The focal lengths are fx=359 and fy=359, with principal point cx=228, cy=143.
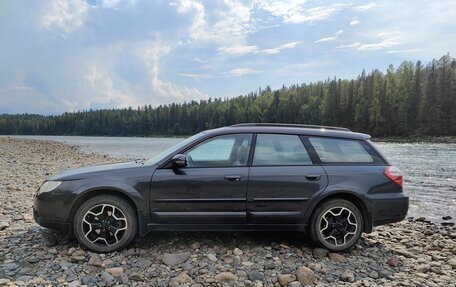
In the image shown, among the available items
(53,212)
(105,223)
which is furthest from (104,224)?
(53,212)

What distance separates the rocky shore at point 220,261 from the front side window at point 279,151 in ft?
4.13

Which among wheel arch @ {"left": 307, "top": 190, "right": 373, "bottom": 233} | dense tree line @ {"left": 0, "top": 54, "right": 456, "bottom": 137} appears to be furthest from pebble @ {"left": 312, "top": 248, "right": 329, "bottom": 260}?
dense tree line @ {"left": 0, "top": 54, "right": 456, "bottom": 137}

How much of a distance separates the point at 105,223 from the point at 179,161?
1.31 meters

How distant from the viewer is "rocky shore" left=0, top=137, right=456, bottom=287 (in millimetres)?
4176

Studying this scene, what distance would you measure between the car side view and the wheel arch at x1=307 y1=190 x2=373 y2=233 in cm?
1

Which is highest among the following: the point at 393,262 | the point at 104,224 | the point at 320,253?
the point at 104,224

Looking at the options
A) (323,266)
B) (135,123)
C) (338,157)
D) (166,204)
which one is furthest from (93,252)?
(135,123)

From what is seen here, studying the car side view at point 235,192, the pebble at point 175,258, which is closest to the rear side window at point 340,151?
the car side view at point 235,192

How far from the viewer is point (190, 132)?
126375 mm

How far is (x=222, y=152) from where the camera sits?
5246 mm

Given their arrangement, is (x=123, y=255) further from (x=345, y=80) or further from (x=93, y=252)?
(x=345, y=80)

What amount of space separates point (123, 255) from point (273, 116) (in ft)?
347

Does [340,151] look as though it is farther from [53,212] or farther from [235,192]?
[53,212]

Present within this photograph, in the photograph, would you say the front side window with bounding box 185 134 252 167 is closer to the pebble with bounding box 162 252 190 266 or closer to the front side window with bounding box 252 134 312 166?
the front side window with bounding box 252 134 312 166
